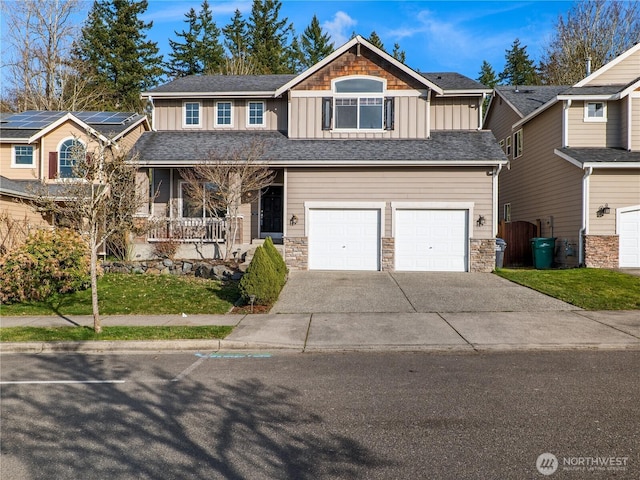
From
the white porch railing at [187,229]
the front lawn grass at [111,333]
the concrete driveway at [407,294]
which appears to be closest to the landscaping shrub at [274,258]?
the concrete driveway at [407,294]

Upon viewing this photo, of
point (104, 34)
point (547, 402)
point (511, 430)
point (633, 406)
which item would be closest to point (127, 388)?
point (511, 430)

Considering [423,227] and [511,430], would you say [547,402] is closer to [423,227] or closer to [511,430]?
[511,430]

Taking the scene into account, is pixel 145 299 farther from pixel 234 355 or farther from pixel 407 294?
pixel 407 294

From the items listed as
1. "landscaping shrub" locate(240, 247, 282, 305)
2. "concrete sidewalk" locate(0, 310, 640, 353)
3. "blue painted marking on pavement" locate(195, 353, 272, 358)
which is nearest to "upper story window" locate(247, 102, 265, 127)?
"landscaping shrub" locate(240, 247, 282, 305)

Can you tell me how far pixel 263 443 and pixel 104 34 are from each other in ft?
138

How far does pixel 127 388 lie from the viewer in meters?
5.67

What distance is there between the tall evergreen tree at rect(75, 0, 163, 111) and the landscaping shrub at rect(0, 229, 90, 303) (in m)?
26.5

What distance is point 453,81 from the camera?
1962cm

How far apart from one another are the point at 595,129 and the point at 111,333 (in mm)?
18697

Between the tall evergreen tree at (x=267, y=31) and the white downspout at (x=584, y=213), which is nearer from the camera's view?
the white downspout at (x=584, y=213)

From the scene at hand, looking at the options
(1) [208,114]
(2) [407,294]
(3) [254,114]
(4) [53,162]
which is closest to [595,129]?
(2) [407,294]

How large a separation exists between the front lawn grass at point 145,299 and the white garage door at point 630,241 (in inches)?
543

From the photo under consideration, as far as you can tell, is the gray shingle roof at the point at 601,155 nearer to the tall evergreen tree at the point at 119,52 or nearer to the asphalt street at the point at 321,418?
the asphalt street at the point at 321,418

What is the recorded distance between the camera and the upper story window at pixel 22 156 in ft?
64.8
